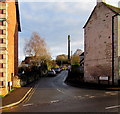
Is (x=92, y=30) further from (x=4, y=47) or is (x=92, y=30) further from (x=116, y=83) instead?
(x=4, y=47)

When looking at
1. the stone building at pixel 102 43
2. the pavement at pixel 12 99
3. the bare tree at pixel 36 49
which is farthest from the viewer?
the bare tree at pixel 36 49

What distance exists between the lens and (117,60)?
19.6 metres

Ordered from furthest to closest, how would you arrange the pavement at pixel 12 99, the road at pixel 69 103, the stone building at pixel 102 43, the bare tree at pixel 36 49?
the bare tree at pixel 36 49 < the stone building at pixel 102 43 < the pavement at pixel 12 99 < the road at pixel 69 103

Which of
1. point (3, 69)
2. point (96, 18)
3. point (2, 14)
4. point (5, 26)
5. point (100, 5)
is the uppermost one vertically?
point (100, 5)

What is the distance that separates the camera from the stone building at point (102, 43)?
65.1 feet

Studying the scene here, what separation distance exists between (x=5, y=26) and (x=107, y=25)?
42.7 feet

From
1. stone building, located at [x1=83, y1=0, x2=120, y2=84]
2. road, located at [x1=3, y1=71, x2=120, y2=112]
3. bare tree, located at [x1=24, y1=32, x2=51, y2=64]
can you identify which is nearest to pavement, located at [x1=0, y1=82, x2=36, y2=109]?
road, located at [x1=3, y1=71, x2=120, y2=112]

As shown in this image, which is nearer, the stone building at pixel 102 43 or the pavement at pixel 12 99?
the pavement at pixel 12 99

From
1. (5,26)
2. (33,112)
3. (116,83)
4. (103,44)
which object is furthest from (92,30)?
(33,112)

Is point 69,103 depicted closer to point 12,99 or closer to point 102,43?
point 12,99

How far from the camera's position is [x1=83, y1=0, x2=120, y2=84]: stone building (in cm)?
1983

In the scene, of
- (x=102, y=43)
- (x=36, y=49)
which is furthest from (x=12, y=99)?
(x=36, y=49)

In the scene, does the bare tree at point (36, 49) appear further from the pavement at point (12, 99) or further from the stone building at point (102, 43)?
the pavement at point (12, 99)

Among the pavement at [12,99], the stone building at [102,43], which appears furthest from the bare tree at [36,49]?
the pavement at [12,99]
